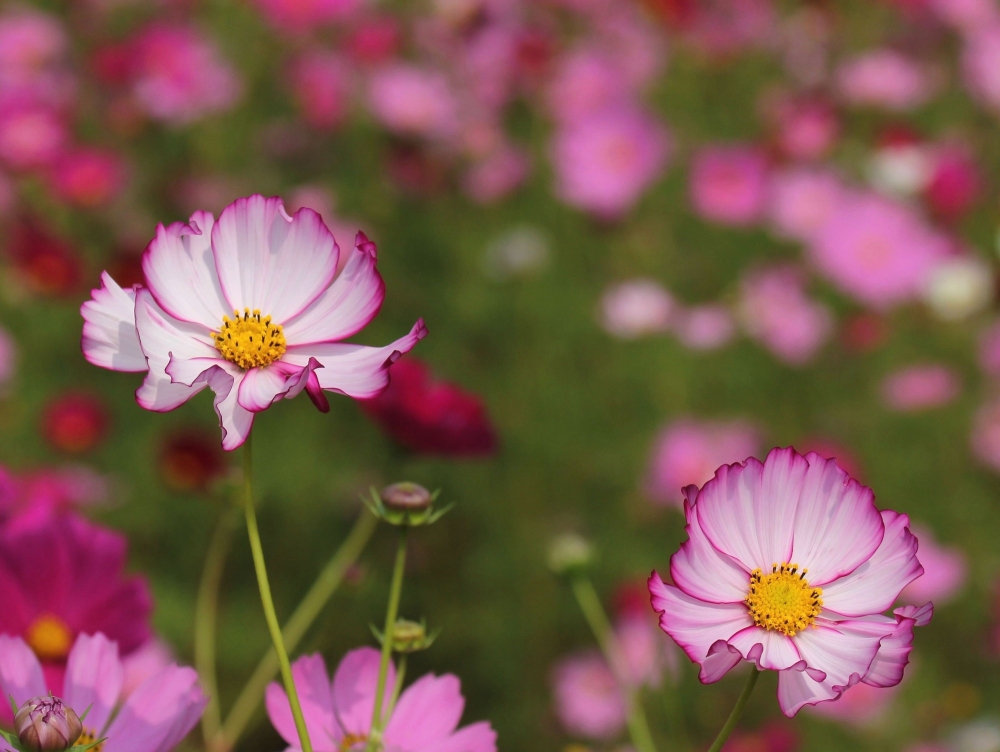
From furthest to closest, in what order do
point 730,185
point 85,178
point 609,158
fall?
point 609,158 → point 730,185 → point 85,178

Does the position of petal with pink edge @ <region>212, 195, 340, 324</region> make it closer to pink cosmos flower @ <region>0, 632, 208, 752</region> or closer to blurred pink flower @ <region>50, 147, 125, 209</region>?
pink cosmos flower @ <region>0, 632, 208, 752</region>

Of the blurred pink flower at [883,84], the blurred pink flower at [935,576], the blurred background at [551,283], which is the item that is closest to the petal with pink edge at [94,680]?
the blurred background at [551,283]

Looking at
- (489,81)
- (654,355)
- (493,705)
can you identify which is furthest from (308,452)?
(489,81)

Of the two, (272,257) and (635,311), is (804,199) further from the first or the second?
(272,257)

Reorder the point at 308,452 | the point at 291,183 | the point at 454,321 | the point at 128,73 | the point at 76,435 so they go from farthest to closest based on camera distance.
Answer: the point at 291,183 → the point at 454,321 → the point at 128,73 → the point at 308,452 → the point at 76,435

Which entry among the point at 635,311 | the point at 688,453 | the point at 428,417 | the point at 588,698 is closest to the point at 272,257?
the point at 428,417

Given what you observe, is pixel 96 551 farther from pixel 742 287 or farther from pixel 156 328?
pixel 742 287
